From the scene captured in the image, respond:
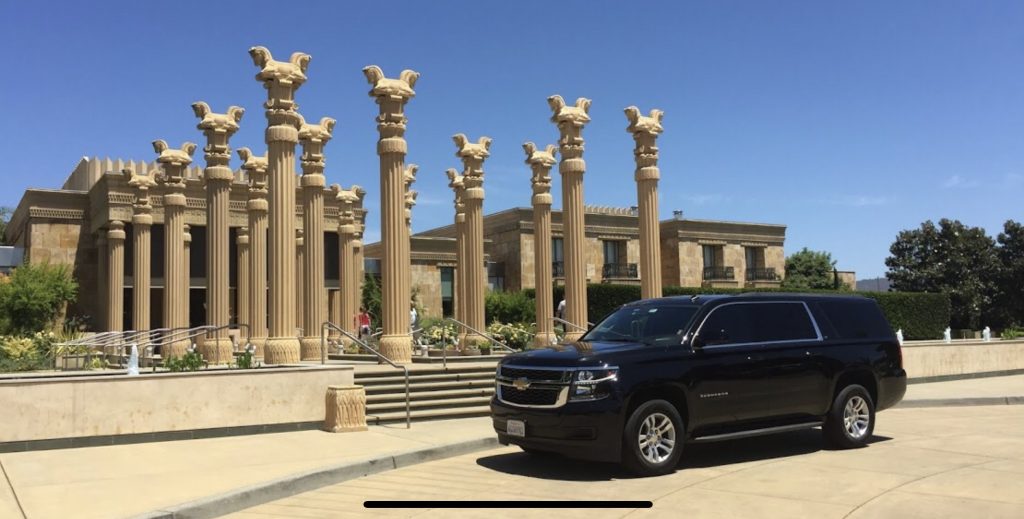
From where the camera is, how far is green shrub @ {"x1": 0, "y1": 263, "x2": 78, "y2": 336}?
2995 cm

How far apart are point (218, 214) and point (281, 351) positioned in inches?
270

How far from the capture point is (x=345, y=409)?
1273 centimetres

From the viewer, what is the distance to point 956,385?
65.7ft

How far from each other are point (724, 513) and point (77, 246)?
3443 cm

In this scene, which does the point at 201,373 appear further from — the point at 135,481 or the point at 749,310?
the point at 749,310

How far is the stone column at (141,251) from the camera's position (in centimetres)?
2653

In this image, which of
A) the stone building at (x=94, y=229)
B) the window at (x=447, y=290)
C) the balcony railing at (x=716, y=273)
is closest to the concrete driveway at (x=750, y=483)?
the stone building at (x=94, y=229)

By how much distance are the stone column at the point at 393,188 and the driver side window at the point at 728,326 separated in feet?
31.8

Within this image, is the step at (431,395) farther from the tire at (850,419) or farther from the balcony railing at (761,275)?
the balcony railing at (761,275)

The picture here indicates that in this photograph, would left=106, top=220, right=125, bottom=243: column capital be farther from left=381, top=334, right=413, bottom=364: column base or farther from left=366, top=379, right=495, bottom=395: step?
left=366, top=379, right=495, bottom=395: step

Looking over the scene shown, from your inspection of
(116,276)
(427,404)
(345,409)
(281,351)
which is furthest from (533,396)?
(116,276)

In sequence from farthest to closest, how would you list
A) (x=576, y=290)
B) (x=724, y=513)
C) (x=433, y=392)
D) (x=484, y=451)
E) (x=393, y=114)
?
1. (x=576, y=290)
2. (x=393, y=114)
3. (x=433, y=392)
4. (x=484, y=451)
5. (x=724, y=513)

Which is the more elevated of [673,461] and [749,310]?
[749,310]

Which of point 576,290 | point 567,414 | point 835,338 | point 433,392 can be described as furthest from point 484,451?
point 576,290
